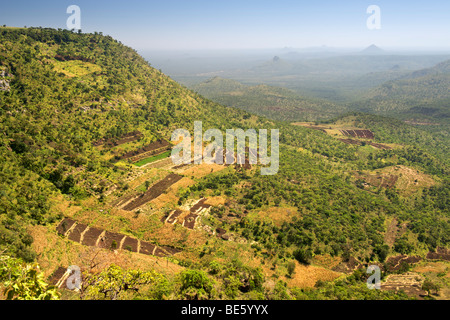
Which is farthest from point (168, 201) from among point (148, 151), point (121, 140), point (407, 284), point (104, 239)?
point (407, 284)

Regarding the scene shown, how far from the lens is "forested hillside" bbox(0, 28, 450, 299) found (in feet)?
96.1

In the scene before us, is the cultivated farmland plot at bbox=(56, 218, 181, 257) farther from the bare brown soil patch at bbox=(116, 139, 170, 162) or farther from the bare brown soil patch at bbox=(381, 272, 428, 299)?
the bare brown soil patch at bbox=(381, 272, 428, 299)

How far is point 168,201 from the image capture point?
51.7 m

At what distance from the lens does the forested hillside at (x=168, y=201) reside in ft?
96.1

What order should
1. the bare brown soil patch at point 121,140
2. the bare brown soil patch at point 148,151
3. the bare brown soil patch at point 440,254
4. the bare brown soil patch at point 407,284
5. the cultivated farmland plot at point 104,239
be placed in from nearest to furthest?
1. the bare brown soil patch at point 407,284
2. the cultivated farmland plot at point 104,239
3. the bare brown soil patch at point 440,254
4. the bare brown soil patch at point 121,140
5. the bare brown soil patch at point 148,151

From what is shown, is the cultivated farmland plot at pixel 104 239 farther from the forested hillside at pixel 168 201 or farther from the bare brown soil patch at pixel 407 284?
the bare brown soil patch at pixel 407 284

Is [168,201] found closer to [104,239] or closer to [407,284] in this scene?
[104,239]

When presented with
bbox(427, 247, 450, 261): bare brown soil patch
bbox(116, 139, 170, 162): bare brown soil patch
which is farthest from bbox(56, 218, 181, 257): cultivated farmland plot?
bbox(427, 247, 450, 261): bare brown soil patch

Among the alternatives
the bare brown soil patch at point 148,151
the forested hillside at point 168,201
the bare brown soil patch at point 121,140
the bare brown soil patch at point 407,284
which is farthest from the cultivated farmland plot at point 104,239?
the bare brown soil patch at point 407,284

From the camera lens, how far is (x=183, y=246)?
38531 millimetres
